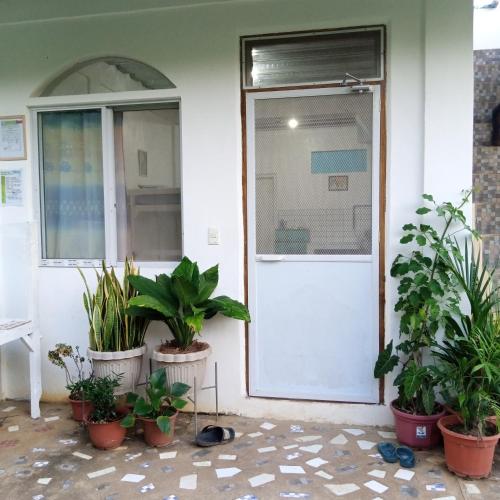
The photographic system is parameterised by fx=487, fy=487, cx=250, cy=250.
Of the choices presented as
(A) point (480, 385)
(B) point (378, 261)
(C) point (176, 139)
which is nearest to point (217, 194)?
(C) point (176, 139)

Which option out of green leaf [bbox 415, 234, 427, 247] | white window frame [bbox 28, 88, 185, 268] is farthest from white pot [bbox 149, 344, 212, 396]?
green leaf [bbox 415, 234, 427, 247]

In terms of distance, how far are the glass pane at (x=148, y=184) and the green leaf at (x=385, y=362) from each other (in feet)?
4.92

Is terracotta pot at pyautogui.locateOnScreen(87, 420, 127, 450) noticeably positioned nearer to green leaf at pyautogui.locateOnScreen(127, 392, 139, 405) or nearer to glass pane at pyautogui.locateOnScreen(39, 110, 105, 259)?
green leaf at pyautogui.locateOnScreen(127, 392, 139, 405)

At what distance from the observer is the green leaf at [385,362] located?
288cm

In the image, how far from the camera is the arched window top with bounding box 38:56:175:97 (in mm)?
3312

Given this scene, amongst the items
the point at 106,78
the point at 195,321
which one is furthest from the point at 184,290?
the point at 106,78

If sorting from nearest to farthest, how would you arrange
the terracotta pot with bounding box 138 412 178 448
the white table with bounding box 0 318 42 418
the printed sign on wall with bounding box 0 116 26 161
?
the terracotta pot with bounding box 138 412 178 448 < the white table with bounding box 0 318 42 418 < the printed sign on wall with bounding box 0 116 26 161

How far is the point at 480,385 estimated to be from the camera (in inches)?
96.3

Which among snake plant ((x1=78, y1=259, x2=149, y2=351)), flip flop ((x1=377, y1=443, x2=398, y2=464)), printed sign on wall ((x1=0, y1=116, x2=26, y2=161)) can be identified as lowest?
flip flop ((x1=377, y1=443, x2=398, y2=464))

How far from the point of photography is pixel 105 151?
134 inches

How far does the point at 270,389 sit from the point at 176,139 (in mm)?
1830

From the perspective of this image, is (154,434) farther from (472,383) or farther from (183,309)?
(472,383)

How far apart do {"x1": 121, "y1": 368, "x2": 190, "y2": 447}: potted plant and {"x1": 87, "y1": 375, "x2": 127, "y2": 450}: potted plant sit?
96mm

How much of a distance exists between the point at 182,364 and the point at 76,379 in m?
1.03
